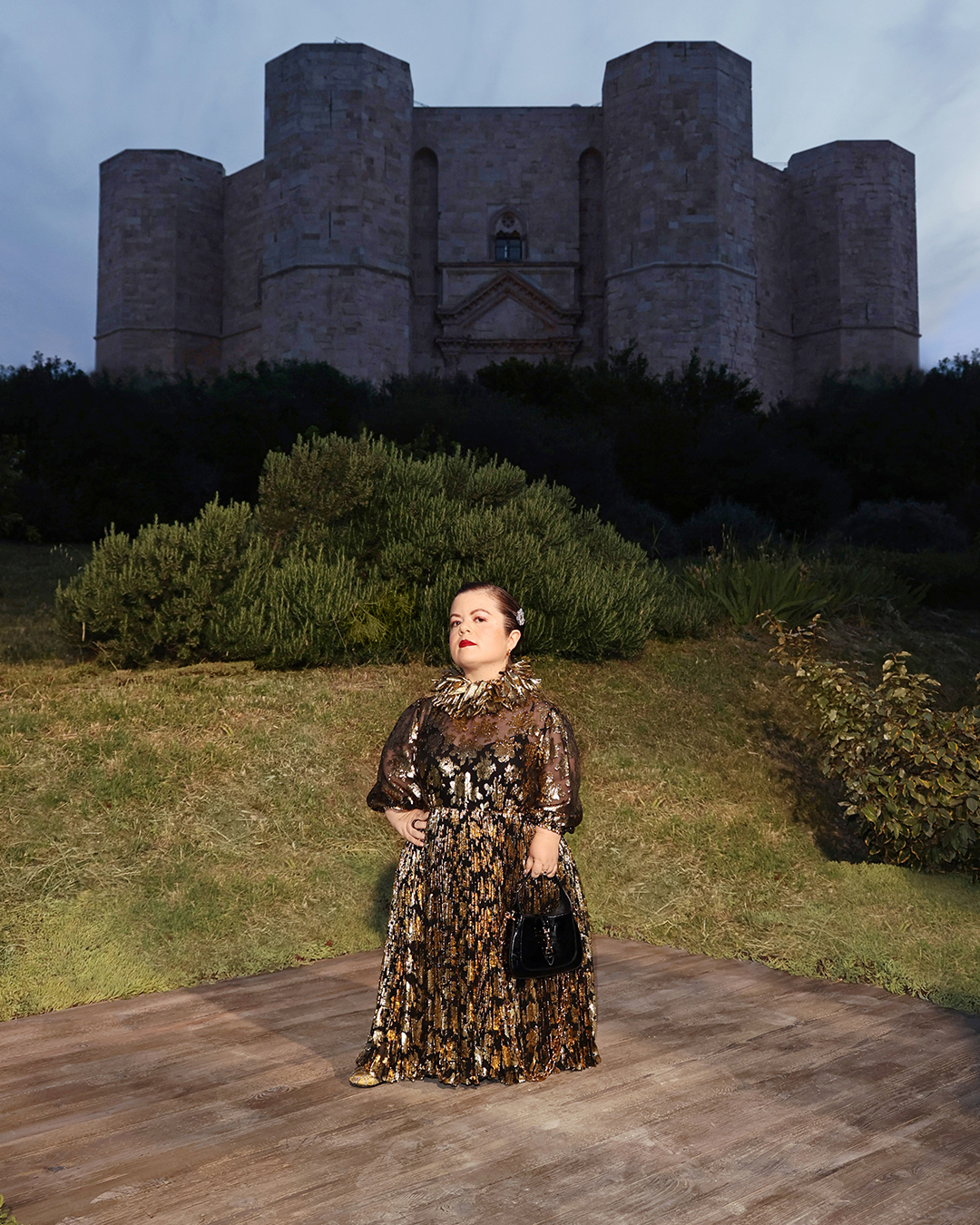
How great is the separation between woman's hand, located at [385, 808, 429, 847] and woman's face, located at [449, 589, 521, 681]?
500 mm

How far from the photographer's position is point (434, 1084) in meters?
3.24

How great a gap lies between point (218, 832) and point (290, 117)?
3457 centimetres

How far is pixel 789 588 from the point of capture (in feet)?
37.2

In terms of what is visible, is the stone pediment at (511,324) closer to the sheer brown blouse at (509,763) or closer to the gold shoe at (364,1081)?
the sheer brown blouse at (509,763)

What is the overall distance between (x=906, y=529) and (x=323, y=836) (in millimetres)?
16121

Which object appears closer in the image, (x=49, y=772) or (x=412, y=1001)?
(x=412, y=1001)

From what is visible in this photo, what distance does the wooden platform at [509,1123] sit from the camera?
8.02 ft

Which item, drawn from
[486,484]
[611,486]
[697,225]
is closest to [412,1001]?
[486,484]

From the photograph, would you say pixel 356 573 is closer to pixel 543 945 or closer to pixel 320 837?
pixel 320 837

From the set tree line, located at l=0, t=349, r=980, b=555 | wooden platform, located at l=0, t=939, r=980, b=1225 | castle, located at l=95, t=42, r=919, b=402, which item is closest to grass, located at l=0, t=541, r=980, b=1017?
wooden platform, located at l=0, t=939, r=980, b=1225

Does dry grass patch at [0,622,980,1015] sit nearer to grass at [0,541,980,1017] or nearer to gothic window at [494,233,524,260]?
grass at [0,541,980,1017]

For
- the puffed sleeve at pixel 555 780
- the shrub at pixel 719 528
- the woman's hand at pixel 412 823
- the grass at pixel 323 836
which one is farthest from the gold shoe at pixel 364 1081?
the shrub at pixel 719 528

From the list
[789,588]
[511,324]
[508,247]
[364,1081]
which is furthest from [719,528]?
[508,247]

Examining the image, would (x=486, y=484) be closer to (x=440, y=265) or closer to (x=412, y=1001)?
(x=412, y=1001)
